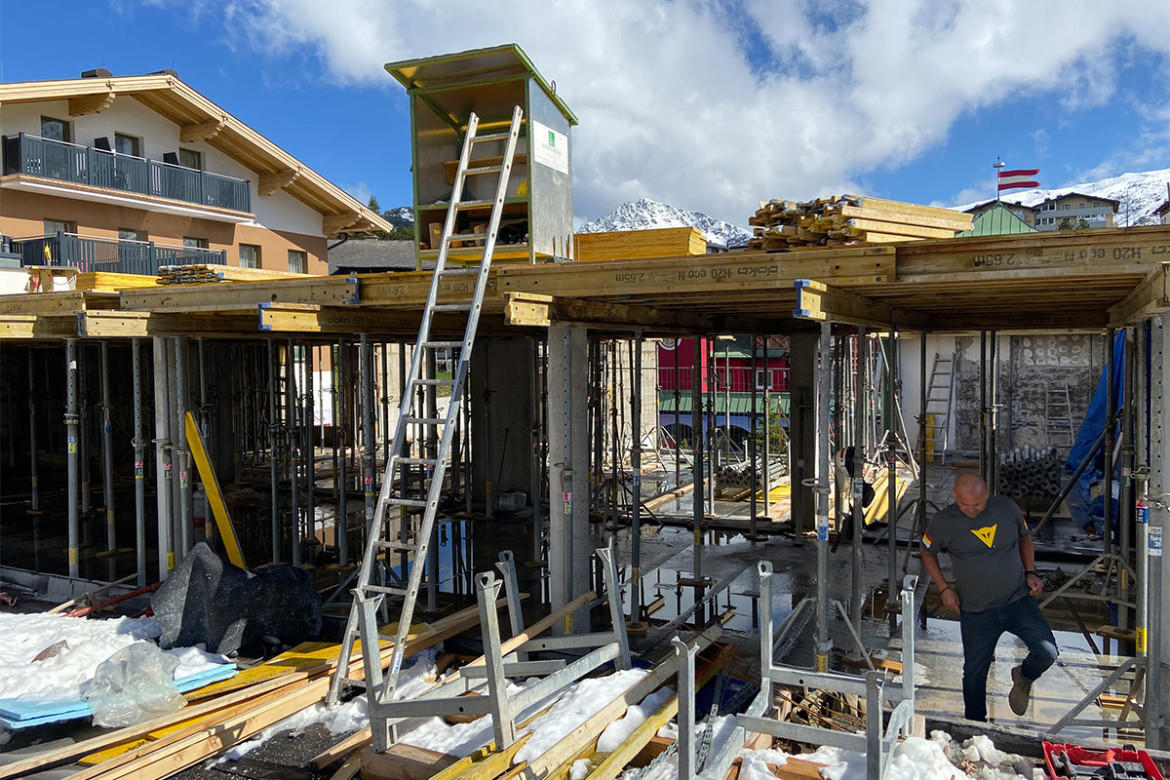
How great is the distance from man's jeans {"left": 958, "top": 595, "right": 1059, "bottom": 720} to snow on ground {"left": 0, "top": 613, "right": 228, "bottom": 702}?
5811 mm

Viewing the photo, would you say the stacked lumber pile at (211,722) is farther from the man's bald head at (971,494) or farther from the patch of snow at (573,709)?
the man's bald head at (971,494)

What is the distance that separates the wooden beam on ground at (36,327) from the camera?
958cm

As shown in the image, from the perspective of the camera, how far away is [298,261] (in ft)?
88.9

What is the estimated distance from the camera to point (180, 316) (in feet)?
30.2

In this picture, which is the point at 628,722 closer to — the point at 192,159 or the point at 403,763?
the point at 403,763

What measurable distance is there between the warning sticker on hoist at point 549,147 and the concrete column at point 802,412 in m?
5.11

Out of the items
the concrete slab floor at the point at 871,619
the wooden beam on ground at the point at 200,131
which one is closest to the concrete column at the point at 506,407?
the concrete slab floor at the point at 871,619

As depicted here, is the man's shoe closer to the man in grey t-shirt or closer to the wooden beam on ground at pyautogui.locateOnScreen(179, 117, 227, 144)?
the man in grey t-shirt

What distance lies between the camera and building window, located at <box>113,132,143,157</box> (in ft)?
70.9

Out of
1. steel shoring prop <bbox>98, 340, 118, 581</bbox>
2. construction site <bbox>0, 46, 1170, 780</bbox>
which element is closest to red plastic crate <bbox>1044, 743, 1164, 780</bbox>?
construction site <bbox>0, 46, 1170, 780</bbox>

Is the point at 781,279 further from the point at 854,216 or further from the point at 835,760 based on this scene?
the point at 835,760

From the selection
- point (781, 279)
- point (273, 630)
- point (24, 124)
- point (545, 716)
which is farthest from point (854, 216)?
point (24, 124)

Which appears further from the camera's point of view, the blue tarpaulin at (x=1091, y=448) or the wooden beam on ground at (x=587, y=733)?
the blue tarpaulin at (x=1091, y=448)

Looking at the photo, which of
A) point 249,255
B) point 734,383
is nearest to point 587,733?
point 734,383
